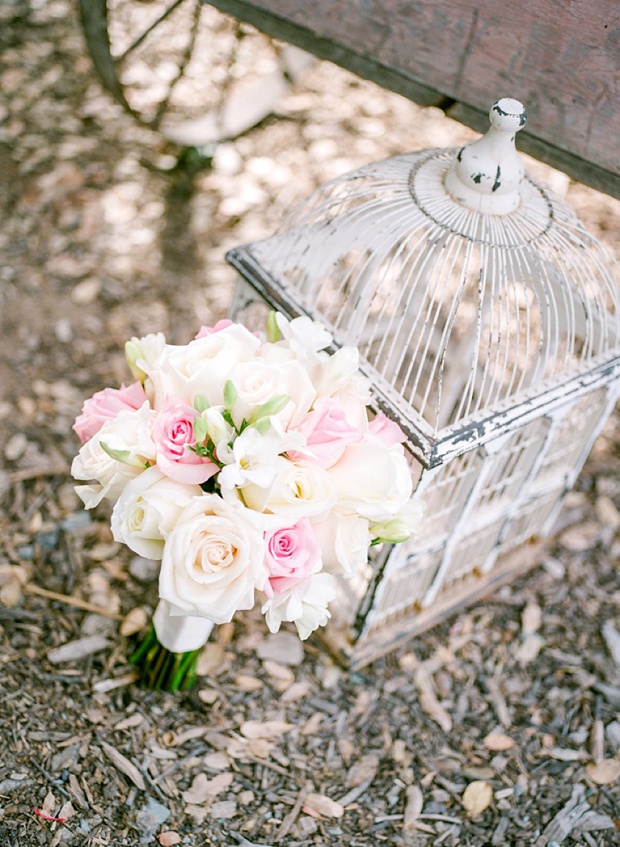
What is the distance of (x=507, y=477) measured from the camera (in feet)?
6.53

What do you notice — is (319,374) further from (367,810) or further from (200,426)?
(367,810)

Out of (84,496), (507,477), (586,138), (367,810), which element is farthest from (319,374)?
(367,810)

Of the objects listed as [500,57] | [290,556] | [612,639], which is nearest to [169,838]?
[290,556]

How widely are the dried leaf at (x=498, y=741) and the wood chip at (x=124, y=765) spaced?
84cm

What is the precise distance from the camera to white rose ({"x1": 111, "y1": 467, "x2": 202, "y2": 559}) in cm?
126

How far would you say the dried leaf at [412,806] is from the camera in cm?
182

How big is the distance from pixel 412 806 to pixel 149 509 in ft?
3.50

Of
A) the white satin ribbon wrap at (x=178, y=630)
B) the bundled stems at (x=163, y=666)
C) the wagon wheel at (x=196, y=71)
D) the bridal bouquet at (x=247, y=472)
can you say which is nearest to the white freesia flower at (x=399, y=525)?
the bridal bouquet at (x=247, y=472)

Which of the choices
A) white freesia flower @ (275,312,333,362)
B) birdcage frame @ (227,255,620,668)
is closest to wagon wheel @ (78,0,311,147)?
birdcage frame @ (227,255,620,668)

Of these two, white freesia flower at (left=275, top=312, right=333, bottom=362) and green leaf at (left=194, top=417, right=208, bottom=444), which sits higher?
white freesia flower at (left=275, top=312, right=333, bottom=362)

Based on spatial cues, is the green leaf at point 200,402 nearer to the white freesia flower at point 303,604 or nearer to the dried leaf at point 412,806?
the white freesia flower at point 303,604

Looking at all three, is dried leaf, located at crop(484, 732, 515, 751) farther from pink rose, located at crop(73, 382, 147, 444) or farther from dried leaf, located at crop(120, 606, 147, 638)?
pink rose, located at crop(73, 382, 147, 444)

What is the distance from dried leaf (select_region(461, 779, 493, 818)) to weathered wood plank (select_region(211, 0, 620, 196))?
143 cm

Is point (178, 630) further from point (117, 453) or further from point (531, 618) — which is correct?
point (531, 618)
